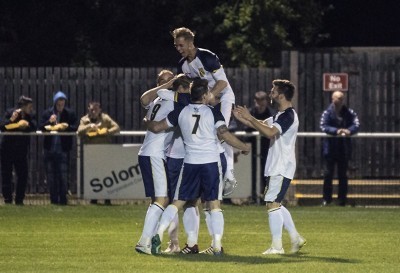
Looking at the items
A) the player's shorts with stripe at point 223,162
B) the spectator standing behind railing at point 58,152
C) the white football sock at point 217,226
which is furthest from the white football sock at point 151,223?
the spectator standing behind railing at point 58,152

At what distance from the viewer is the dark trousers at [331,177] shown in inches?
1043

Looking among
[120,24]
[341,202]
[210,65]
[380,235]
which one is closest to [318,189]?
[341,202]

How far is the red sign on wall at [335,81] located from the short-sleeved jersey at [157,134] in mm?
12686

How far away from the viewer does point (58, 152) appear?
26562 mm

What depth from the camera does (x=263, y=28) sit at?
113ft

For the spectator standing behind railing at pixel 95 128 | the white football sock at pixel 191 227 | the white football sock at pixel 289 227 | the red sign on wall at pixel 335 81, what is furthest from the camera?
the red sign on wall at pixel 335 81

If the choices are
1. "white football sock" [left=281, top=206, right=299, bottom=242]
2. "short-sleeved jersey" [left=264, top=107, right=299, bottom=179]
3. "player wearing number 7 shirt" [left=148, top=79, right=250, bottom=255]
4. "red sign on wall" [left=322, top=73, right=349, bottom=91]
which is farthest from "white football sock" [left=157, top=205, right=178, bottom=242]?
"red sign on wall" [left=322, top=73, right=349, bottom=91]

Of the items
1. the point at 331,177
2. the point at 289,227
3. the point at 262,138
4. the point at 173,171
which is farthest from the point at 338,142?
the point at 173,171

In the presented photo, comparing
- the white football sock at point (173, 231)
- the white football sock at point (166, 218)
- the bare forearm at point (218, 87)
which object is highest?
the bare forearm at point (218, 87)

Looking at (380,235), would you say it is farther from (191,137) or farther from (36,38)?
(36,38)

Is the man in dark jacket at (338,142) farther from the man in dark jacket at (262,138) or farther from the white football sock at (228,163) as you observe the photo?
the white football sock at (228,163)

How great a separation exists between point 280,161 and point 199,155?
1175 mm

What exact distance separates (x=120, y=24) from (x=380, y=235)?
18.3 metres

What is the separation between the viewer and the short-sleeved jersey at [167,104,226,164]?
1758cm
